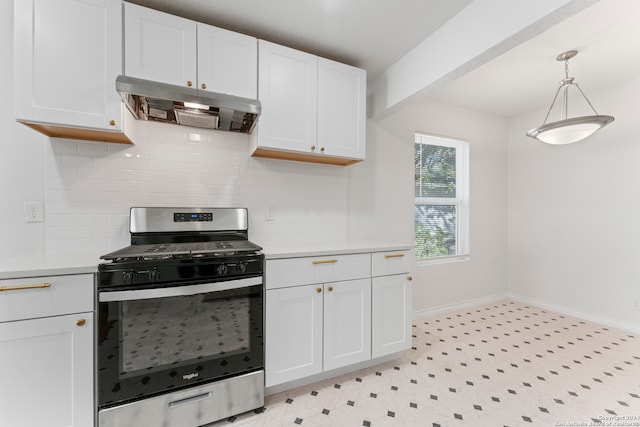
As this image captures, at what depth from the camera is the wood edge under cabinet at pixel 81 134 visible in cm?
165

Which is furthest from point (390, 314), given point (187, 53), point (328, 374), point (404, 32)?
point (187, 53)

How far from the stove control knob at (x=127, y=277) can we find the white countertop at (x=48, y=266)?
13 cm

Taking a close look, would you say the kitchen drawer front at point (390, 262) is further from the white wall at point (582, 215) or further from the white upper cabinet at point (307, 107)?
the white wall at point (582, 215)

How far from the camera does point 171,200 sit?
2080 millimetres

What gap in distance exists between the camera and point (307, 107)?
2.20 m

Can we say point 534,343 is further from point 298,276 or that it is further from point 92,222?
point 92,222

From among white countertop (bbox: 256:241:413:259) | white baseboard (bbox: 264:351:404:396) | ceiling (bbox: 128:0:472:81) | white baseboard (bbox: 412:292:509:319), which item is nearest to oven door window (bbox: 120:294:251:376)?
white countertop (bbox: 256:241:413:259)

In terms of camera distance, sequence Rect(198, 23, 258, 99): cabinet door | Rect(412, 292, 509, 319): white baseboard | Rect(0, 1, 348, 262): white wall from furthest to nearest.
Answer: Rect(412, 292, 509, 319): white baseboard → Rect(198, 23, 258, 99): cabinet door → Rect(0, 1, 348, 262): white wall

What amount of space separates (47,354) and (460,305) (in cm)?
395

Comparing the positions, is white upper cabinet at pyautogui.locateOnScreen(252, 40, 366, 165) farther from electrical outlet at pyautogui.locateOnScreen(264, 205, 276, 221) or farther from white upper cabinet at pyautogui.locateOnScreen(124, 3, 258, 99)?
electrical outlet at pyautogui.locateOnScreen(264, 205, 276, 221)

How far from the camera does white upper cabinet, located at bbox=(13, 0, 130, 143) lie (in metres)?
1.52

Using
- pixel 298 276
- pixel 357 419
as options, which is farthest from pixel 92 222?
pixel 357 419

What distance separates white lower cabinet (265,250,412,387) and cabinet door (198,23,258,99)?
1.26m

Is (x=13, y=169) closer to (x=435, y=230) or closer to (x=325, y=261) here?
(x=325, y=261)
